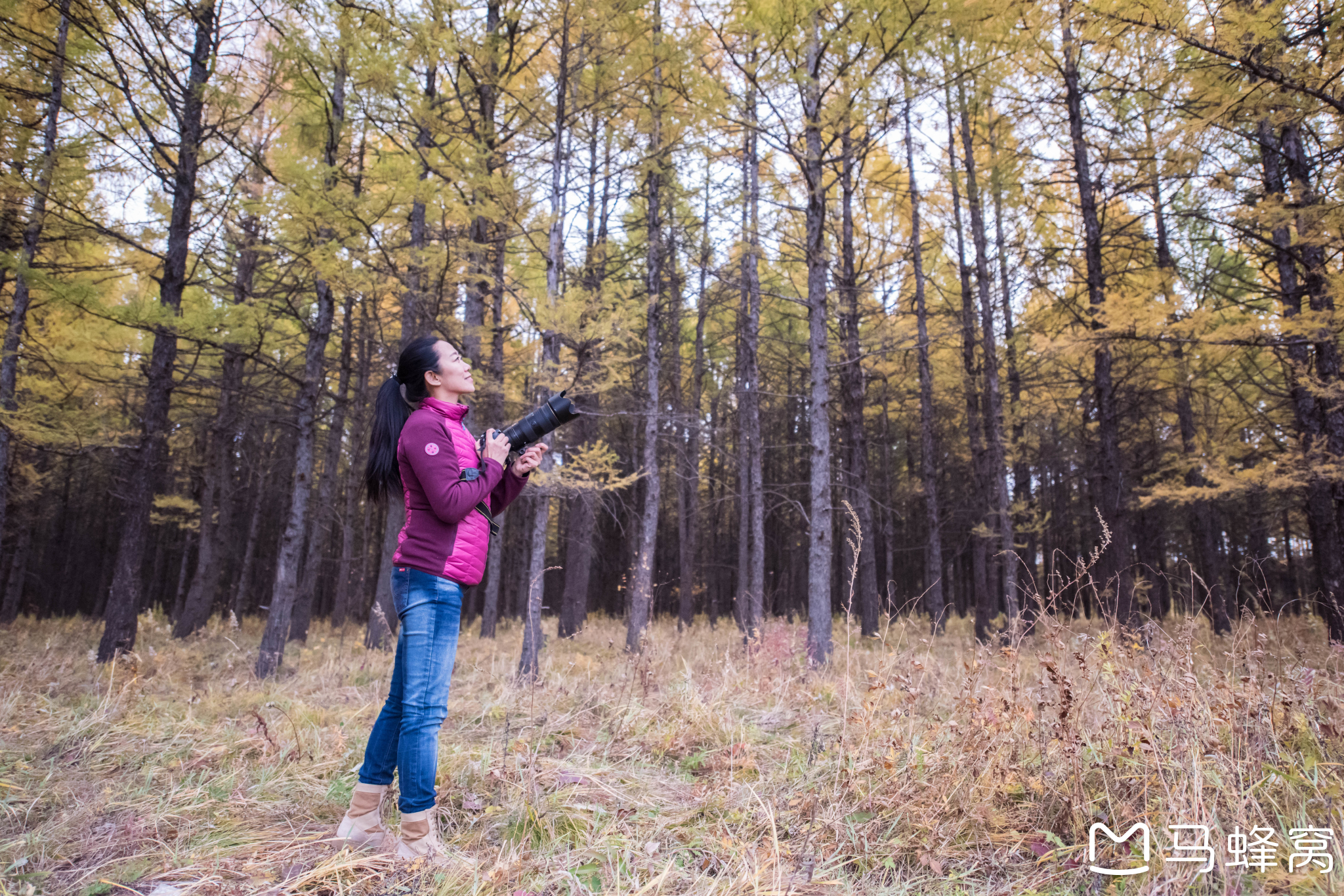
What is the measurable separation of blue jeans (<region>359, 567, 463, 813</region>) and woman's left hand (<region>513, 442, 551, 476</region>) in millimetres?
500

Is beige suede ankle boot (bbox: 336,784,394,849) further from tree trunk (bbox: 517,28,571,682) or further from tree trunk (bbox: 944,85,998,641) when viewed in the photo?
tree trunk (bbox: 944,85,998,641)

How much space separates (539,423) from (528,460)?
0.15 m

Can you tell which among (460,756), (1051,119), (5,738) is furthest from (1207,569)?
(5,738)

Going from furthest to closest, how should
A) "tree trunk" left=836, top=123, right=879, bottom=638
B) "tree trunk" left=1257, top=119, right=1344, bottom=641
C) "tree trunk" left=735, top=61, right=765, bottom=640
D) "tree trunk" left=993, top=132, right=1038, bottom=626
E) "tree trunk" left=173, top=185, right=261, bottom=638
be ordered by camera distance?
"tree trunk" left=993, top=132, right=1038, bottom=626, "tree trunk" left=173, top=185, right=261, bottom=638, "tree trunk" left=836, top=123, right=879, bottom=638, "tree trunk" left=735, top=61, right=765, bottom=640, "tree trunk" left=1257, top=119, right=1344, bottom=641

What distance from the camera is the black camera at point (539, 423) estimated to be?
239 cm

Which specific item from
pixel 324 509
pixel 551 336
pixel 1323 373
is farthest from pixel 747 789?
pixel 324 509

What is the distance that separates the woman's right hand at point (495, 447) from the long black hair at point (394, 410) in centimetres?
32

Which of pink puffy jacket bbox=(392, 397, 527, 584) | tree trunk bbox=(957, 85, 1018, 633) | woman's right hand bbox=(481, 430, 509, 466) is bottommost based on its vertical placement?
pink puffy jacket bbox=(392, 397, 527, 584)

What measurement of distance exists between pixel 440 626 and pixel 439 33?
6679mm

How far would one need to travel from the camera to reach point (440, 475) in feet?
7.09

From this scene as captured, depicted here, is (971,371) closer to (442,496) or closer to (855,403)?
(855,403)

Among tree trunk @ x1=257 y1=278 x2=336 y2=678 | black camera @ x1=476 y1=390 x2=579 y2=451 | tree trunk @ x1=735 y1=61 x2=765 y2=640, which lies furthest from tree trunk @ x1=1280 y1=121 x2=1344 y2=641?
tree trunk @ x1=257 y1=278 x2=336 y2=678

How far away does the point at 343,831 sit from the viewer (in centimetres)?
236

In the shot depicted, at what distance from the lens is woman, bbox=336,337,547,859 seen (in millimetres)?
2176
